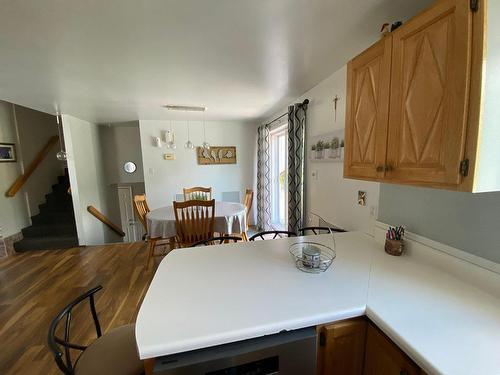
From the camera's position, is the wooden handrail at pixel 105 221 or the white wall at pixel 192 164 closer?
the wooden handrail at pixel 105 221

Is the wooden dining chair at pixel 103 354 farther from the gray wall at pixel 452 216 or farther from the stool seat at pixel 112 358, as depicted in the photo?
the gray wall at pixel 452 216

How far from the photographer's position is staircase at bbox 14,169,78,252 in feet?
12.5

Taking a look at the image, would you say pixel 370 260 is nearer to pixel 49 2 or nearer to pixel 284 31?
pixel 284 31

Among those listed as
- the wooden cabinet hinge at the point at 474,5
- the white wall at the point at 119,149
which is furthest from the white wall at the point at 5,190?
the wooden cabinet hinge at the point at 474,5

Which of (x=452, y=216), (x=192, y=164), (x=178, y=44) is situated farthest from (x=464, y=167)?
(x=192, y=164)

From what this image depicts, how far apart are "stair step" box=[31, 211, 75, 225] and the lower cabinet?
5.13 m

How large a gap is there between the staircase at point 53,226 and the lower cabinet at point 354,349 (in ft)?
15.3

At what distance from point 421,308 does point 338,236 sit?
2.74ft

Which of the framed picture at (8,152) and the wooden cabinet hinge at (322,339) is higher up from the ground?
the framed picture at (8,152)

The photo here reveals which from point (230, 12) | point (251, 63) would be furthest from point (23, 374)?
point (251, 63)

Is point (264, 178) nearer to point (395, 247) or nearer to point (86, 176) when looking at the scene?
point (395, 247)

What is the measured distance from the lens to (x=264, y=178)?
4.55m

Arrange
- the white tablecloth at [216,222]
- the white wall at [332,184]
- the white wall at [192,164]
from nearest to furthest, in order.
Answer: the white wall at [332,184]
the white tablecloth at [216,222]
the white wall at [192,164]

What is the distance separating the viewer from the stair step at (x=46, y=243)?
3749mm
